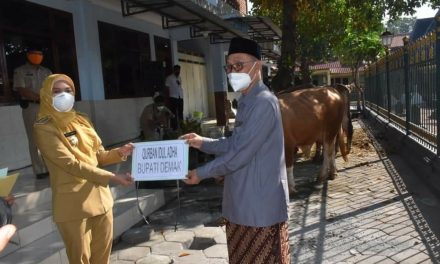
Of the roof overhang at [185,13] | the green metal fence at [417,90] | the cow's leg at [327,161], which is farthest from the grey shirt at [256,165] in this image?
the roof overhang at [185,13]

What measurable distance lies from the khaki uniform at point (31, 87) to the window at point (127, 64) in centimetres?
399

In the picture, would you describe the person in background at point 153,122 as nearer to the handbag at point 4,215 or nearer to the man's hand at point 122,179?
the man's hand at point 122,179

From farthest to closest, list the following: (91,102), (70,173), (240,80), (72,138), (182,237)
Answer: (91,102) < (182,237) < (72,138) < (70,173) < (240,80)

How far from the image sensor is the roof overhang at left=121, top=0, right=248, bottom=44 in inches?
347

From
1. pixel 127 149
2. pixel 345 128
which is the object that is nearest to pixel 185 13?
pixel 345 128

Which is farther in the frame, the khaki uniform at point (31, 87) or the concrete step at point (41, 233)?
the khaki uniform at point (31, 87)

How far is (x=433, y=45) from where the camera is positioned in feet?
20.7

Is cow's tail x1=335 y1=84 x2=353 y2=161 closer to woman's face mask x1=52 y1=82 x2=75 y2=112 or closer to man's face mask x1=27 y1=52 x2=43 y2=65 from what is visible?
man's face mask x1=27 y1=52 x2=43 y2=65

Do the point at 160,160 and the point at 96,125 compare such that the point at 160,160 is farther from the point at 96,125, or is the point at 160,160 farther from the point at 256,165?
the point at 96,125

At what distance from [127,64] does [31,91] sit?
224 inches

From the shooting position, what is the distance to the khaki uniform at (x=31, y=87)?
5.77m

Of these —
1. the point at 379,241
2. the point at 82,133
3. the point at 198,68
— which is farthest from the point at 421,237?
the point at 198,68

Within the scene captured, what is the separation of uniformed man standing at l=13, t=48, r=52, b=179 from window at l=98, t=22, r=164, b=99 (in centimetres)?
398

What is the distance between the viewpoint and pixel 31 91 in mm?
5707
